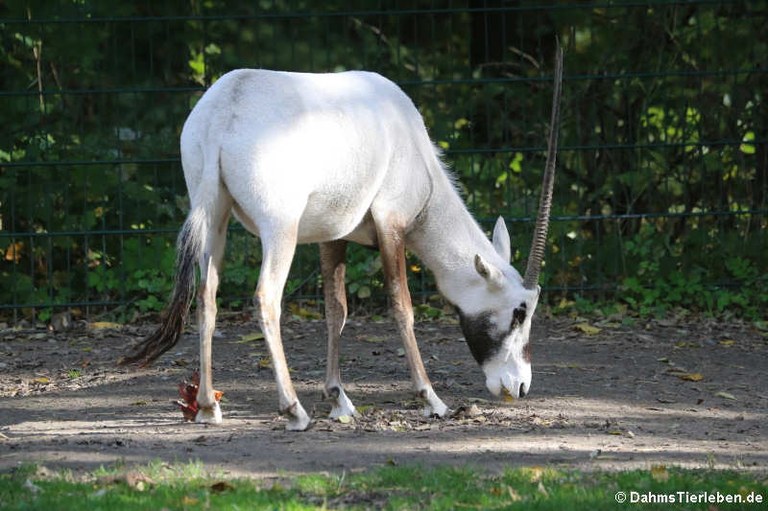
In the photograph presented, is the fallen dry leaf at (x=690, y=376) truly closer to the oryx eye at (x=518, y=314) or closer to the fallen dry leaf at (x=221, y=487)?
the oryx eye at (x=518, y=314)

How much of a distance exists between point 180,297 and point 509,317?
5.72 ft

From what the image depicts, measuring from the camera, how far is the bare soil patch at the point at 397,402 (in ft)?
17.7

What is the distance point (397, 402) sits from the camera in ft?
22.0

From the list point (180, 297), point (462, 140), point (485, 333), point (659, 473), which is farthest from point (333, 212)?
point (462, 140)

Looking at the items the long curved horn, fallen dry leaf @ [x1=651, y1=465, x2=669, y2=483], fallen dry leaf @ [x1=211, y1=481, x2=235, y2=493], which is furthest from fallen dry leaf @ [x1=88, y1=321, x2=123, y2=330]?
fallen dry leaf @ [x1=651, y1=465, x2=669, y2=483]

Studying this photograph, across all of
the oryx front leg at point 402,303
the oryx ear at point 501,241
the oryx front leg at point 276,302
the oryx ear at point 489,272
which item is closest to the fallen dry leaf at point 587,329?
the oryx ear at point 501,241

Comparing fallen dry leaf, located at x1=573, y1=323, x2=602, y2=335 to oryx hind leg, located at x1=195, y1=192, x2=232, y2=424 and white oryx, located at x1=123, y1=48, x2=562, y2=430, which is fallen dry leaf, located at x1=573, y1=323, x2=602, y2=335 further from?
oryx hind leg, located at x1=195, y1=192, x2=232, y2=424

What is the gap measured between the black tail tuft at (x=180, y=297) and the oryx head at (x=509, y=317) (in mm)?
1567

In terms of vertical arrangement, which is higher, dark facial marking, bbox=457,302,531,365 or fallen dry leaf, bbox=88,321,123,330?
→ dark facial marking, bbox=457,302,531,365

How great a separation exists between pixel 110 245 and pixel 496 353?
12.7 ft

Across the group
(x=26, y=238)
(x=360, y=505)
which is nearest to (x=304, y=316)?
(x=26, y=238)

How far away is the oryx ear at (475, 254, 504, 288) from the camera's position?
21.2ft

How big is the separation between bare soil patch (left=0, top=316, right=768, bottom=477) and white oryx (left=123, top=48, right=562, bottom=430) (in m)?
0.31

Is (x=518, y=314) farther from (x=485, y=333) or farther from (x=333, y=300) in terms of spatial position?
(x=333, y=300)
